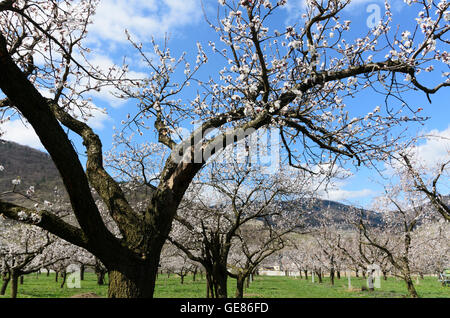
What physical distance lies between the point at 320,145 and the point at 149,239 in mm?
3156

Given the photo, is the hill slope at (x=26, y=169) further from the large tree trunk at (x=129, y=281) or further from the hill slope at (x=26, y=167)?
the large tree trunk at (x=129, y=281)

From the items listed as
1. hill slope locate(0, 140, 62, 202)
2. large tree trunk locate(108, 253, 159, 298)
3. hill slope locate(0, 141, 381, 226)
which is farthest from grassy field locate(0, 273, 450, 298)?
hill slope locate(0, 140, 62, 202)

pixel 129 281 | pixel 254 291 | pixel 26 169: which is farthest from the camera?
pixel 26 169

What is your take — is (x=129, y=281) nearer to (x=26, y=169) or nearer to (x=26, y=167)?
(x=26, y=169)

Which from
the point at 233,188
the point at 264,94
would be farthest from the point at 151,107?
the point at 233,188

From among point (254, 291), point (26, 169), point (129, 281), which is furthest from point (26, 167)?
point (129, 281)

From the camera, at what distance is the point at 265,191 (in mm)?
12094

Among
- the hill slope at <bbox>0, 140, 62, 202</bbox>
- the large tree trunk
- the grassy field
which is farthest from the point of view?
the hill slope at <bbox>0, 140, 62, 202</bbox>

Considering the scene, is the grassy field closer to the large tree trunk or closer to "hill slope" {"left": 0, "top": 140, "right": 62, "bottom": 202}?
the large tree trunk

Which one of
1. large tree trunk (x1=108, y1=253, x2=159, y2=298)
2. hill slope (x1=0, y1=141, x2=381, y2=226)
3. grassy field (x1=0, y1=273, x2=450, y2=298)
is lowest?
grassy field (x1=0, y1=273, x2=450, y2=298)

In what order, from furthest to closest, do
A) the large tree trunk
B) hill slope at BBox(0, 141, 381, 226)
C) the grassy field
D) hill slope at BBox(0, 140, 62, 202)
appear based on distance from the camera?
1. hill slope at BBox(0, 140, 62, 202)
2. hill slope at BBox(0, 141, 381, 226)
3. the grassy field
4. the large tree trunk
